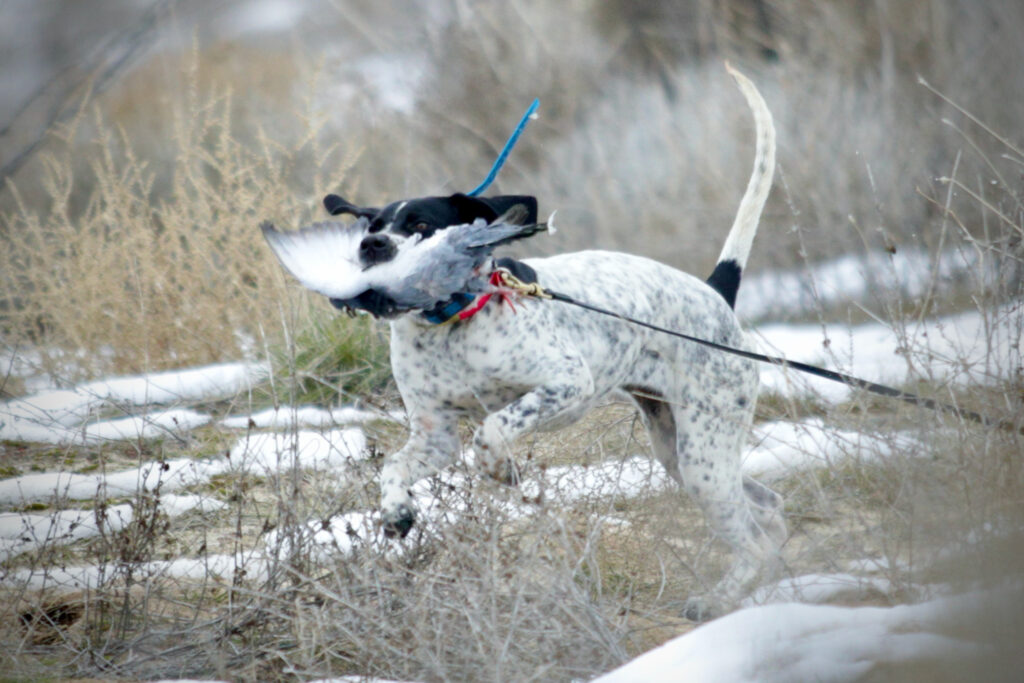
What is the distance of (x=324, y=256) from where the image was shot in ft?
8.64

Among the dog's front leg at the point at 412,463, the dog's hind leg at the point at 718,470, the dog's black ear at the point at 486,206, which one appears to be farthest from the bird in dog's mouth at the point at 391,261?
the dog's hind leg at the point at 718,470

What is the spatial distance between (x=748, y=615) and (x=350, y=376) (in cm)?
→ 400

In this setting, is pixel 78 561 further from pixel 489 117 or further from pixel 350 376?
pixel 489 117

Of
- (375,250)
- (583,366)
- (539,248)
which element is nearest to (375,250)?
(375,250)

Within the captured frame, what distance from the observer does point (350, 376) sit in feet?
19.0

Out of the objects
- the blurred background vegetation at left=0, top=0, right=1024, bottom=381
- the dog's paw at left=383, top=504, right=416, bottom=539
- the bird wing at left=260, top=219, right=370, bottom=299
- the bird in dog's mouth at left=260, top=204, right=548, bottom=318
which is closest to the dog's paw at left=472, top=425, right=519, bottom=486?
the dog's paw at left=383, top=504, right=416, bottom=539

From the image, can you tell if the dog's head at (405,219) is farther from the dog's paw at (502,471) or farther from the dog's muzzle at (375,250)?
the dog's paw at (502,471)

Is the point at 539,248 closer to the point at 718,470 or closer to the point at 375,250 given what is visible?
the point at 718,470

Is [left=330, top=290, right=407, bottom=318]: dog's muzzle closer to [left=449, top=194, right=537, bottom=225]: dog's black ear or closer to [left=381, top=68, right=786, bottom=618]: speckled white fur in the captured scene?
[left=381, top=68, right=786, bottom=618]: speckled white fur

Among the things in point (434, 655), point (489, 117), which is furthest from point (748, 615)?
point (489, 117)

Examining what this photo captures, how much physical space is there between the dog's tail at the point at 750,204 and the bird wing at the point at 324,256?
1.40 metres

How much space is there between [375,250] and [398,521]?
0.76m

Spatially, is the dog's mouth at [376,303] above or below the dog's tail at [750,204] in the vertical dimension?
Result: below

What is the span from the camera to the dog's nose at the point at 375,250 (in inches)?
103
